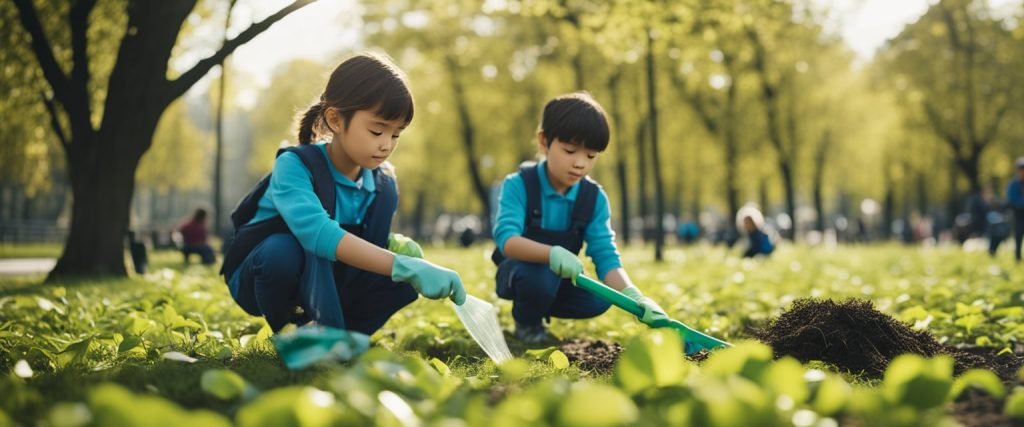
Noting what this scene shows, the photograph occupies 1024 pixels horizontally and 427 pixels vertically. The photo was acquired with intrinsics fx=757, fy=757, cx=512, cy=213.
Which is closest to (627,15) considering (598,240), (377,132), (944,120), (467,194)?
(598,240)

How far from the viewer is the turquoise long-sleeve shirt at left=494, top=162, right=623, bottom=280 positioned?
3816 mm

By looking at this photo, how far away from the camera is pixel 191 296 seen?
188 inches

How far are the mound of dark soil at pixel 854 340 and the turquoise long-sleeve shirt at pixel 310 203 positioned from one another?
182 centimetres

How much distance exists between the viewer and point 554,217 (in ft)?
13.1

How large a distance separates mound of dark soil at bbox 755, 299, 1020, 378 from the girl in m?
1.42

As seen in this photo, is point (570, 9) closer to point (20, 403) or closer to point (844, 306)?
point (844, 306)

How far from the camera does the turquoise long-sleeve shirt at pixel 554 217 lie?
382 cm

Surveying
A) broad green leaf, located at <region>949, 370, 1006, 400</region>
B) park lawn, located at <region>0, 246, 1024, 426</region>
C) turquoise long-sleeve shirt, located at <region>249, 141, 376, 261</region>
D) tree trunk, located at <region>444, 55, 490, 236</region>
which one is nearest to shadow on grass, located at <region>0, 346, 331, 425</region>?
park lawn, located at <region>0, 246, 1024, 426</region>

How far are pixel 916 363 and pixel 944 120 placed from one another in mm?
27356

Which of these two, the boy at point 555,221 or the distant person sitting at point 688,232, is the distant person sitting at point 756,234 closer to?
the boy at point 555,221

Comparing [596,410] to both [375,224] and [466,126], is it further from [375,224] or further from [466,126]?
[466,126]

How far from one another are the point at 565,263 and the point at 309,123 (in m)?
1.24

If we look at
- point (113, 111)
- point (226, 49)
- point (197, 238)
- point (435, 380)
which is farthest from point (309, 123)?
point (197, 238)

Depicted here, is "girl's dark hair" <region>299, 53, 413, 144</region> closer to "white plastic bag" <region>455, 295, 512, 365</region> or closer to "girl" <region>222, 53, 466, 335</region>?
"girl" <region>222, 53, 466, 335</region>
